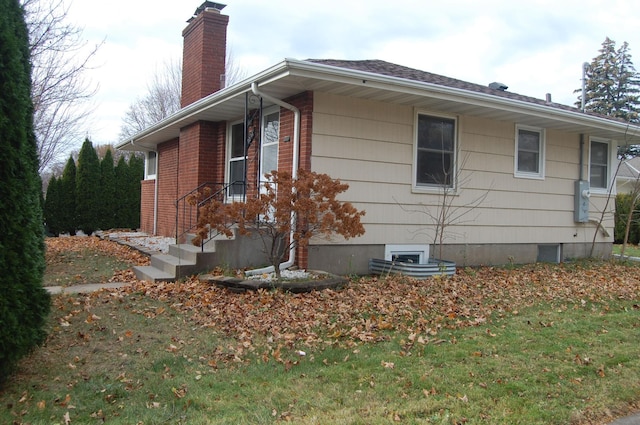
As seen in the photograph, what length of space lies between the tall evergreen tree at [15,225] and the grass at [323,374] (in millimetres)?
434

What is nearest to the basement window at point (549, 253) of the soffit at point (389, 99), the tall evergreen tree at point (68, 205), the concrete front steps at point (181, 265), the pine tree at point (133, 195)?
the soffit at point (389, 99)

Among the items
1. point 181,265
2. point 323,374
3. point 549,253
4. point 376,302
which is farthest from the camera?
point 549,253

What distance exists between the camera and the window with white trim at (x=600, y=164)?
11961 mm

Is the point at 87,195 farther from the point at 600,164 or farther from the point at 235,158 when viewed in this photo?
the point at 600,164

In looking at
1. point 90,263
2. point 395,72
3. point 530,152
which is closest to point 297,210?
point 395,72

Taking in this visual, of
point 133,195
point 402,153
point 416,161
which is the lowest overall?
point 133,195

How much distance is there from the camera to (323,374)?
4254 mm

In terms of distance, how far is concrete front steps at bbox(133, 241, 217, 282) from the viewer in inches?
306

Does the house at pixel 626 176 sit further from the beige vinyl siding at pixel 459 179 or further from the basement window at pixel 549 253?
the basement window at pixel 549 253

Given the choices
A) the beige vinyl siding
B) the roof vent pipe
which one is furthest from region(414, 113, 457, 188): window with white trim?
the roof vent pipe

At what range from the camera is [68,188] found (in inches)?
766

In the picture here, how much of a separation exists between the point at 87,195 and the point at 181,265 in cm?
1350

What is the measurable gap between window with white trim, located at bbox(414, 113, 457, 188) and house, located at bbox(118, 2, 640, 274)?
3 centimetres

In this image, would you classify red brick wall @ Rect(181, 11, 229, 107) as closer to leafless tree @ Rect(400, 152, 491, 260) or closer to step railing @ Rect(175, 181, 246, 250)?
step railing @ Rect(175, 181, 246, 250)
